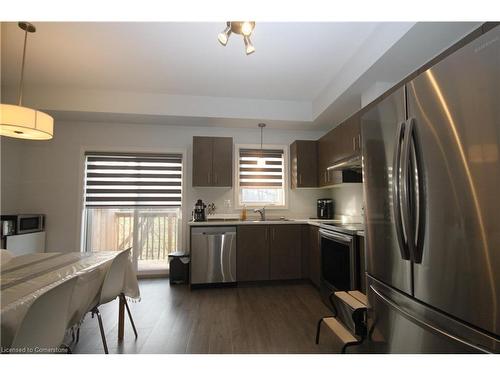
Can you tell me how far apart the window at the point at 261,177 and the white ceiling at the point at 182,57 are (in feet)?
3.53

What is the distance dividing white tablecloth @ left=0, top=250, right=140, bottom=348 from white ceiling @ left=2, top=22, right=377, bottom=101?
2.07m

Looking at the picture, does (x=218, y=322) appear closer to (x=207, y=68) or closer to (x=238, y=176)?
(x=238, y=176)

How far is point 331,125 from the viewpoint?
13.7ft

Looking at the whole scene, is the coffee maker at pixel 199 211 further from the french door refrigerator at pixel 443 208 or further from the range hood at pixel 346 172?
the french door refrigerator at pixel 443 208

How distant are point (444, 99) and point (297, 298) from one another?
2.67m

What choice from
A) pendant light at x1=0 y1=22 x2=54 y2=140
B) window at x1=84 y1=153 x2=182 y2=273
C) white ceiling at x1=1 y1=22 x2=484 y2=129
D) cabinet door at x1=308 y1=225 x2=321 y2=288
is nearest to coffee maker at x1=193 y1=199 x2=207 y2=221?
window at x1=84 y1=153 x2=182 y2=273

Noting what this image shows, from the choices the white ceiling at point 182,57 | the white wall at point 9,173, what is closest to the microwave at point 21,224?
the white wall at point 9,173

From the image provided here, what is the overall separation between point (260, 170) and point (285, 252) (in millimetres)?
1496

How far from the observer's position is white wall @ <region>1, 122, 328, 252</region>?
145 inches

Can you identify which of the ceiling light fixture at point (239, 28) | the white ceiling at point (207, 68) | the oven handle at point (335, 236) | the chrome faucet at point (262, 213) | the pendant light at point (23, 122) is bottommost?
the oven handle at point (335, 236)

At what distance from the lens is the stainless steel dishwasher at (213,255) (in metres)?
3.32

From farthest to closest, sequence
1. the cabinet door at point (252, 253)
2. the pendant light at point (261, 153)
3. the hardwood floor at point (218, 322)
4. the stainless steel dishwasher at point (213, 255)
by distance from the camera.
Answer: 1. the pendant light at point (261, 153)
2. the cabinet door at point (252, 253)
3. the stainless steel dishwasher at point (213, 255)
4. the hardwood floor at point (218, 322)

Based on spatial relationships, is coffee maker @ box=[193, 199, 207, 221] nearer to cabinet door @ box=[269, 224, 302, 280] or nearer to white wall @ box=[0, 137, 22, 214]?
cabinet door @ box=[269, 224, 302, 280]
